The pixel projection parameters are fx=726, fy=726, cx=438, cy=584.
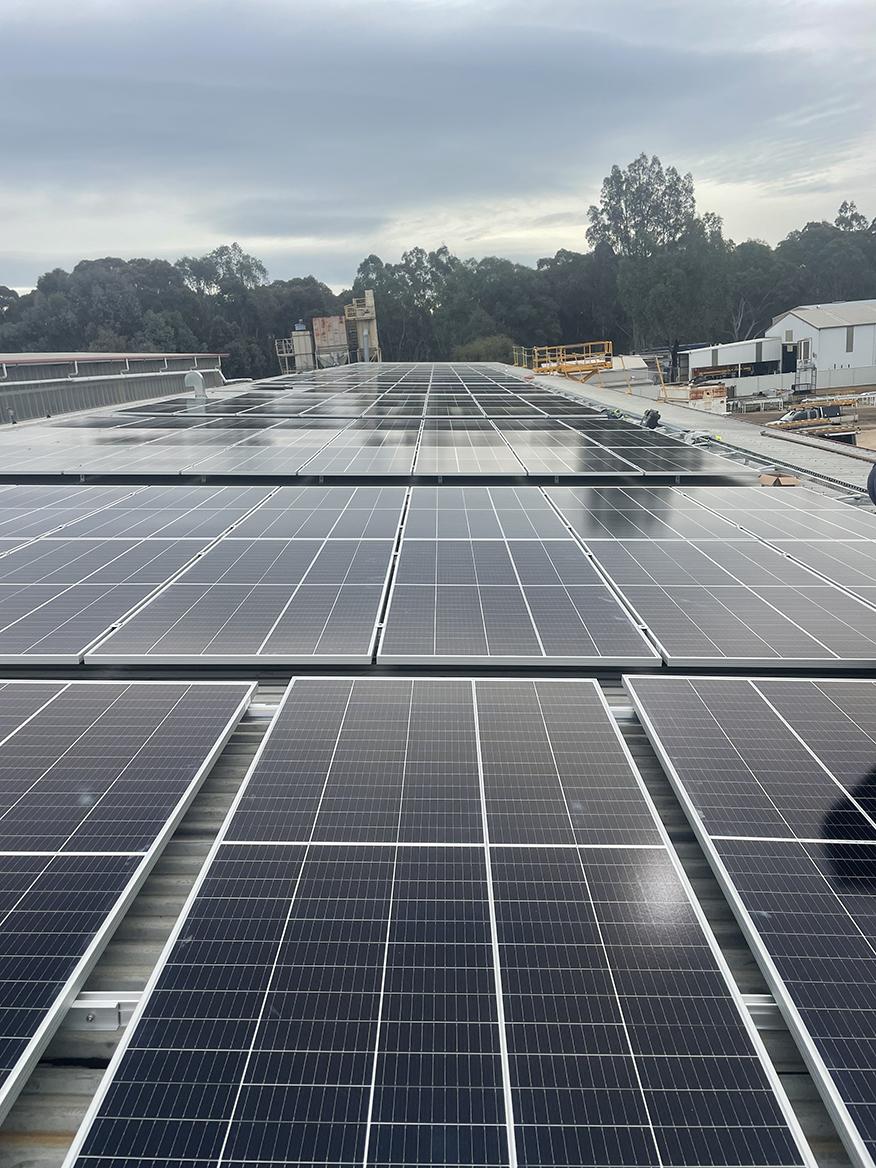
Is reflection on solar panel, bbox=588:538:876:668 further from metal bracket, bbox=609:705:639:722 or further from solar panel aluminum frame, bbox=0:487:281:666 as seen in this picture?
solar panel aluminum frame, bbox=0:487:281:666

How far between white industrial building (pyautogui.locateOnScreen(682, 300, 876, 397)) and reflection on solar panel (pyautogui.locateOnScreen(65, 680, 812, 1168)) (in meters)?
79.3

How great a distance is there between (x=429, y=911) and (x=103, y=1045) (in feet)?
9.12

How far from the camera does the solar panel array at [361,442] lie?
24109mm

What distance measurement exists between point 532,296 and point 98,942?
471ft

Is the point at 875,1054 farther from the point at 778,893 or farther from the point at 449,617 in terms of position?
the point at 449,617

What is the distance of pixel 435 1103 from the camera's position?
16.2 ft

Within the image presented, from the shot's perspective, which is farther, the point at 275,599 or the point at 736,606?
the point at 275,599

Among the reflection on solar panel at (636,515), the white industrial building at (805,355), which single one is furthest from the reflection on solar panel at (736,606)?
the white industrial building at (805,355)

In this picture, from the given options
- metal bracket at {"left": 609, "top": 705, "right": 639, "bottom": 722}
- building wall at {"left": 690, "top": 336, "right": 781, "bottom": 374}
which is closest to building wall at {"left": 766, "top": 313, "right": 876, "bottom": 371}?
building wall at {"left": 690, "top": 336, "right": 781, "bottom": 374}

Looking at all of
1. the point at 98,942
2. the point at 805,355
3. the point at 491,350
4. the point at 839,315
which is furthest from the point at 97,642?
the point at 491,350

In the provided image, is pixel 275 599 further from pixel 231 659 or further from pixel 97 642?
pixel 97 642

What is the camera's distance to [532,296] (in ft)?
447

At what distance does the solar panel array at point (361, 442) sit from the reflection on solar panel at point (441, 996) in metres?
16.7

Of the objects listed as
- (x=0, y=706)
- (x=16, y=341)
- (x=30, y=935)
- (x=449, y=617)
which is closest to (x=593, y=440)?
(x=449, y=617)
